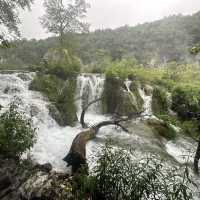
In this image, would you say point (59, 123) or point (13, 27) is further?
point (59, 123)

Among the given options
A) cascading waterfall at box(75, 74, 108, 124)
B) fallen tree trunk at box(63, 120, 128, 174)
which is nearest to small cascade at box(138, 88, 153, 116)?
cascading waterfall at box(75, 74, 108, 124)

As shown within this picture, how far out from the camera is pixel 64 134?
432 inches

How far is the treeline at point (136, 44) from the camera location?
40.5 m

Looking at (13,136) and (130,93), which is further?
(130,93)

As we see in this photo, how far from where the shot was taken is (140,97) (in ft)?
53.5

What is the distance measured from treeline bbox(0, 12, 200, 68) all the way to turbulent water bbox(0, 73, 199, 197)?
75.3ft

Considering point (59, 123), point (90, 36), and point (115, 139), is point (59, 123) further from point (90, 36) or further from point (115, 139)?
point (90, 36)

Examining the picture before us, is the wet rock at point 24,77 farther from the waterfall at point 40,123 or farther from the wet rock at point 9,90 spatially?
the wet rock at point 9,90

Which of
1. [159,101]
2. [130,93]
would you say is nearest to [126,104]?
[130,93]

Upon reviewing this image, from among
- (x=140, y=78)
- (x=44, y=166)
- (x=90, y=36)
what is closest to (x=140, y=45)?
(x=90, y=36)

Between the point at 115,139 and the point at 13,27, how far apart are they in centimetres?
575

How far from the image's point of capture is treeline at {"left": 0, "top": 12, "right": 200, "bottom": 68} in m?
40.5

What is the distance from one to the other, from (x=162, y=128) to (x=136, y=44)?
3987cm

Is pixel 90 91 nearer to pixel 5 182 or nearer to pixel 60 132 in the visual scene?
pixel 60 132
